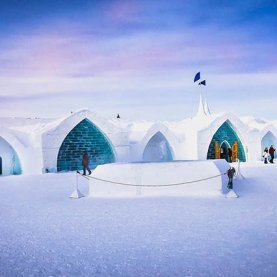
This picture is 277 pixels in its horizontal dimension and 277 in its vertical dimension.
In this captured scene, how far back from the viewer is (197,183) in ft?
25.6

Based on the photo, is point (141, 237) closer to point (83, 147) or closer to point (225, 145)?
point (83, 147)

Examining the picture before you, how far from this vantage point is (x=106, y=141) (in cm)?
1738

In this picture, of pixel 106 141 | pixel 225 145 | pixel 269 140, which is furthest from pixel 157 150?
pixel 269 140

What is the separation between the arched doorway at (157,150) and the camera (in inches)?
788

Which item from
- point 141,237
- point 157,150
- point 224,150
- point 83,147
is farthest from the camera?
point 224,150

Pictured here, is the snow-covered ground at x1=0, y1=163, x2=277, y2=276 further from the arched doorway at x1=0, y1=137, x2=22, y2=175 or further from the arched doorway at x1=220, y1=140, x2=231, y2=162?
the arched doorway at x1=220, y1=140, x2=231, y2=162

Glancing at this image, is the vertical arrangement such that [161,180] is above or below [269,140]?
below

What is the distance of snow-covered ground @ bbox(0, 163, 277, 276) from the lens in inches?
132

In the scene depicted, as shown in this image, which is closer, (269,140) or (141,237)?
(141,237)

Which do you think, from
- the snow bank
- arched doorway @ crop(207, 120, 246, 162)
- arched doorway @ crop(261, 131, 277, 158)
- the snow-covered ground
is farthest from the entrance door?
the snow-covered ground

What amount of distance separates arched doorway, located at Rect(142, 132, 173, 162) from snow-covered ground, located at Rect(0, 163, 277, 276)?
1265 centimetres

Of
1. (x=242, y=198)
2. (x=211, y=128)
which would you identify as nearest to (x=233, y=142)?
(x=211, y=128)

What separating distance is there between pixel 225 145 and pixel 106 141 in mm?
7940

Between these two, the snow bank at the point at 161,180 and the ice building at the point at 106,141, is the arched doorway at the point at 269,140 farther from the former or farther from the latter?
the snow bank at the point at 161,180
